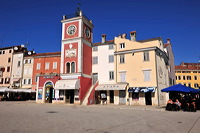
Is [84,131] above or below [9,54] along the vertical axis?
below

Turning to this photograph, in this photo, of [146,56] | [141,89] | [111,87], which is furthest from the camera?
[111,87]

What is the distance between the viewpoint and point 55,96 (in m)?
29.2

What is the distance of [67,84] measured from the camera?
90.4ft

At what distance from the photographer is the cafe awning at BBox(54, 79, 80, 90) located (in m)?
26.9

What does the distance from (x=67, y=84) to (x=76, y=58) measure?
4.74 m

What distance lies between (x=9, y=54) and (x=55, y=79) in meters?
21.6

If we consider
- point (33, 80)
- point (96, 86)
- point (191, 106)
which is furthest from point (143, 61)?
point (33, 80)

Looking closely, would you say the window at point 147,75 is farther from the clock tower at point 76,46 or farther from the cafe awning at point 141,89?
the clock tower at point 76,46

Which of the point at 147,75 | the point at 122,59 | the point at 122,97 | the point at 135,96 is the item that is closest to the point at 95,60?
the point at 122,59

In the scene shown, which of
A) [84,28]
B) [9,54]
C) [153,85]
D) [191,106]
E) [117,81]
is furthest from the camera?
[9,54]

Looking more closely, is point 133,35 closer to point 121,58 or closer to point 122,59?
point 121,58

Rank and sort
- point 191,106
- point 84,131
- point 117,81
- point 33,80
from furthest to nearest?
point 33,80 → point 117,81 → point 191,106 → point 84,131

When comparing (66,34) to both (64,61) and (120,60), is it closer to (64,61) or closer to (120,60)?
(64,61)

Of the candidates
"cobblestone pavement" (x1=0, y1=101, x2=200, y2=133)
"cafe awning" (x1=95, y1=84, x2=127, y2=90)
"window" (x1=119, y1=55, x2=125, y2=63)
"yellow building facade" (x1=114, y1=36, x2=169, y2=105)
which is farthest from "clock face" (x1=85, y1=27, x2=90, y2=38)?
"cobblestone pavement" (x1=0, y1=101, x2=200, y2=133)
